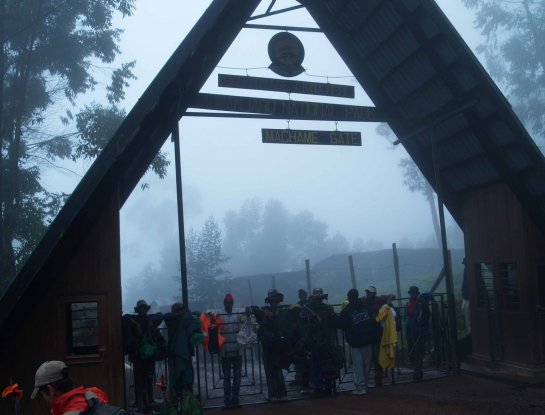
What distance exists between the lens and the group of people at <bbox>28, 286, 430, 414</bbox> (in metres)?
10.4

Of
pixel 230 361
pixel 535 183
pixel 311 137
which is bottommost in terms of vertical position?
pixel 230 361

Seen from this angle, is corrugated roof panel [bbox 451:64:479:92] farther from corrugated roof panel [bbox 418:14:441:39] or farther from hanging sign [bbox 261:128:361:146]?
hanging sign [bbox 261:128:361:146]

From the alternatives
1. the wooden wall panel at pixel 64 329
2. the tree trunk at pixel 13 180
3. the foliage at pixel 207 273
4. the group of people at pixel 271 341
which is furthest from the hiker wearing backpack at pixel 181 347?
the foliage at pixel 207 273

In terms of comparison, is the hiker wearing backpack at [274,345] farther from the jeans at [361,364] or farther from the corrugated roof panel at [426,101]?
the corrugated roof panel at [426,101]

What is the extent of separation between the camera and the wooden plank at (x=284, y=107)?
488 inches

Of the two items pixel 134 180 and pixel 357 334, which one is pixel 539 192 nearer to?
pixel 357 334

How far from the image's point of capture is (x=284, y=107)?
42.1 ft

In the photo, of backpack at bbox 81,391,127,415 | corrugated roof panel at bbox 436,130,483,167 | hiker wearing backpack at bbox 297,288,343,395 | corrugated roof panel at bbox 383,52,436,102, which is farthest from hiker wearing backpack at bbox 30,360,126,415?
corrugated roof panel at bbox 436,130,483,167

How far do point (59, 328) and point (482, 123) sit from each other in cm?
914

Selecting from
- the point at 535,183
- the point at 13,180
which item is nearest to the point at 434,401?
the point at 535,183

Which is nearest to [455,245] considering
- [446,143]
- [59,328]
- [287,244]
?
[287,244]

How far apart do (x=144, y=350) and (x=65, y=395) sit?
6.39m

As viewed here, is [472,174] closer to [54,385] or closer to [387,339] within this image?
[387,339]

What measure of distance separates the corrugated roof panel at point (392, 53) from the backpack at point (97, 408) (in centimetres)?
1043
